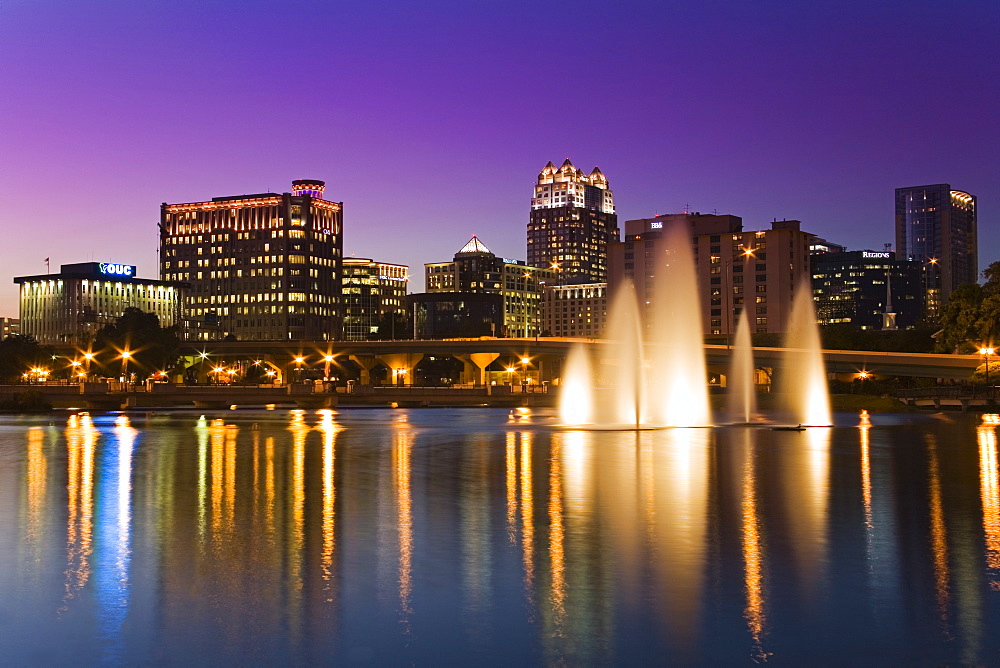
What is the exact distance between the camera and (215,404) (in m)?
117

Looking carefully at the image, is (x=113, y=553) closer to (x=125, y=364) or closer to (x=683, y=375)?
(x=683, y=375)

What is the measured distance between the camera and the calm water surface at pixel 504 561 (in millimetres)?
15258

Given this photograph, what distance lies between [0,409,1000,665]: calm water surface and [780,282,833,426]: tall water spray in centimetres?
3832

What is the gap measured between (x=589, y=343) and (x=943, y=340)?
47953 mm

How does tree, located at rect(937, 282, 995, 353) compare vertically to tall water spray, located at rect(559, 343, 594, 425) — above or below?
above

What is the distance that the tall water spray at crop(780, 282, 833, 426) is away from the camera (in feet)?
267

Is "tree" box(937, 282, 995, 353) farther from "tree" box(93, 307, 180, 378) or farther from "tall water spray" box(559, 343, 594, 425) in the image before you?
"tree" box(93, 307, 180, 378)

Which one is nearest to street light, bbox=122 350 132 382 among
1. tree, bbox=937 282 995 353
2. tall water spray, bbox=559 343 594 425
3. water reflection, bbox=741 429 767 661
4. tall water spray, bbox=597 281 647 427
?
tall water spray, bbox=559 343 594 425

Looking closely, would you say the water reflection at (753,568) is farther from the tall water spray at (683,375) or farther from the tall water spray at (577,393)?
the tall water spray at (577,393)

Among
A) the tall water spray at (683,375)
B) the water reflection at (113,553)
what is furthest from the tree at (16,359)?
the water reflection at (113,553)

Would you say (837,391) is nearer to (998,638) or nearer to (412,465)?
(412,465)

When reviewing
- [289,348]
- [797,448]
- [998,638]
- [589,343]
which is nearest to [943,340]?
[589,343]

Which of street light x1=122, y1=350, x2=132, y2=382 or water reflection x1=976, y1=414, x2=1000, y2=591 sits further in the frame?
street light x1=122, y1=350, x2=132, y2=382

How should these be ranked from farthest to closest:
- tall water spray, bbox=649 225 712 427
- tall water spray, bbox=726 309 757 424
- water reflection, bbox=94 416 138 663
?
tall water spray, bbox=726 309 757 424, tall water spray, bbox=649 225 712 427, water reflection, bbox=94 416 138 663
